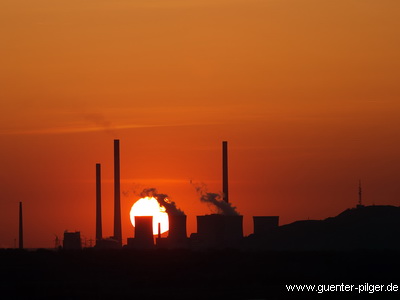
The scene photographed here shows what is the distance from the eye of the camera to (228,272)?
59.4 meters

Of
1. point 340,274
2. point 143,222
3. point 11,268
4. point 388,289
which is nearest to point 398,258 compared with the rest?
point 340,274

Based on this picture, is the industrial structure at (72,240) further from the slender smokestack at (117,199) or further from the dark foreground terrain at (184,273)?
the dark foreground terrain at (184,273)

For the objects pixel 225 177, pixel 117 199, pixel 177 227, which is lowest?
pixel 177 227

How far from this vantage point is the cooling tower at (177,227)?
319 feet

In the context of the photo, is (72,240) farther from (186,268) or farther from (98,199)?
(186,268)

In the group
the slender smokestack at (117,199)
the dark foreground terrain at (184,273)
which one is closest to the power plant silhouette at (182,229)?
the slender smokestack at (117,199)

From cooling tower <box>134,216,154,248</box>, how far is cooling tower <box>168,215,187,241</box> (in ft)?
11.2

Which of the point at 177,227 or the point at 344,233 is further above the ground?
the point at 177,227

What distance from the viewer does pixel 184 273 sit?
200 ft

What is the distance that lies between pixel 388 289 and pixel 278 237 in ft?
189

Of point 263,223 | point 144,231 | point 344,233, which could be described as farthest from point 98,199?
point 344,233

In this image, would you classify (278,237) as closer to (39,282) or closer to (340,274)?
(340,274)

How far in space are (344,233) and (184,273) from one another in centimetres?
4904

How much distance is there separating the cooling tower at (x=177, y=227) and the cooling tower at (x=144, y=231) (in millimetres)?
3401
